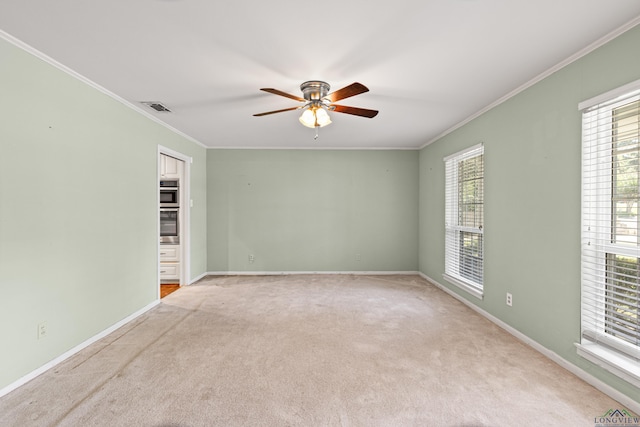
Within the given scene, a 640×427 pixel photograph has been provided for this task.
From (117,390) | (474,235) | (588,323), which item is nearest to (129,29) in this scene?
(117,390)

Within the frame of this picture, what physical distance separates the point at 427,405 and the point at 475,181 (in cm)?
291

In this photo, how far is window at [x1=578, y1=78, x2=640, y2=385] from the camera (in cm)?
201

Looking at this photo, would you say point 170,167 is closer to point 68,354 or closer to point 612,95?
point 68,354

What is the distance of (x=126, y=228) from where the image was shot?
3.42m

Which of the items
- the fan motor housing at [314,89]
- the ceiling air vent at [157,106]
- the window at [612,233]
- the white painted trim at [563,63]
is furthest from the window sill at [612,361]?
the ceiling air vent at [157,106]

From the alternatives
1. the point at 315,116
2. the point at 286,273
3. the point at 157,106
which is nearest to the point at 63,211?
the point at 157,106

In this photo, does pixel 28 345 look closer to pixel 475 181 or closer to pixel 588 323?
pixel 588 323

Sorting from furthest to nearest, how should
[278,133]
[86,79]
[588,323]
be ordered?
[278,133] → [86,79] → [588,323]

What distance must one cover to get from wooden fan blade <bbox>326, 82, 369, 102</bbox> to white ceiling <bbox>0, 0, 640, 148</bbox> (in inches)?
8.0

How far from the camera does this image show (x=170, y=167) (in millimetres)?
5086

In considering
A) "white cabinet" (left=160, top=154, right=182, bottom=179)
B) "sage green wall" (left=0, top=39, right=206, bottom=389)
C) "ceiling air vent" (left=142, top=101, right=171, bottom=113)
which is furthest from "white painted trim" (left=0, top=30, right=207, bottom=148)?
"white cabinet" (left=160, top=154, right=182, bottom=179)

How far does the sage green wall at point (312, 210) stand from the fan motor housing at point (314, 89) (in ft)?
9.70

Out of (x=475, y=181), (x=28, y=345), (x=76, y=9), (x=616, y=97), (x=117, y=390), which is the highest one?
(x=76, y=9)

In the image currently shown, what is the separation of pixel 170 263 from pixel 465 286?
14.9 ft
